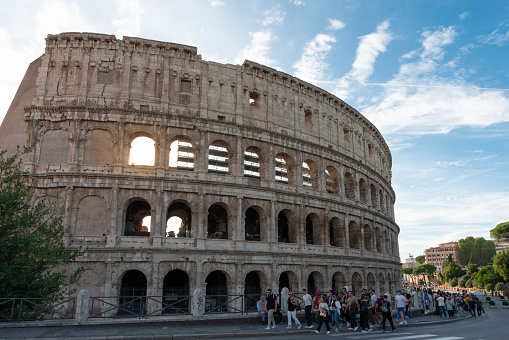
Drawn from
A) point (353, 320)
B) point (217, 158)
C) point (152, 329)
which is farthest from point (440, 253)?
point (152, 329)

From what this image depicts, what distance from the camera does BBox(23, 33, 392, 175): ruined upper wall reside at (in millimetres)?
26422

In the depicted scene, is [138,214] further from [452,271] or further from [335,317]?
[452,271]

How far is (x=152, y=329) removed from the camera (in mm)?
14406

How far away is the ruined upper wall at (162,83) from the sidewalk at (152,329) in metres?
15.8

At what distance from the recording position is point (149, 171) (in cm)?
2566

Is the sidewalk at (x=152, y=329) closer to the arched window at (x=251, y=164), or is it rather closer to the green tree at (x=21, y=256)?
the green tree at (x=21, y=256)

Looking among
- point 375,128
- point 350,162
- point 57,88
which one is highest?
point 375,128

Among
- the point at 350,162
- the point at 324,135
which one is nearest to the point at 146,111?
the point at 324,135

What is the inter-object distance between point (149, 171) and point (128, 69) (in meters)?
7.84

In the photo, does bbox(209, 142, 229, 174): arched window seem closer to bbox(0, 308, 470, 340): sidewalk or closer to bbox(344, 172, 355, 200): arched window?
bbox(344, 172, 355, 200): arched window

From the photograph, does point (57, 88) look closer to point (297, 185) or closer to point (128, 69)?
point (128, 69)

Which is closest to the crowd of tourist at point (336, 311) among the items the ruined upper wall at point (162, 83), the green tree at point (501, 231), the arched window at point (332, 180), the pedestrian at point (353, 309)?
the pedestrian at point (353, 309)

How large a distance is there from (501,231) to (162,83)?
132m

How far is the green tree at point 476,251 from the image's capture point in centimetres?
11488
